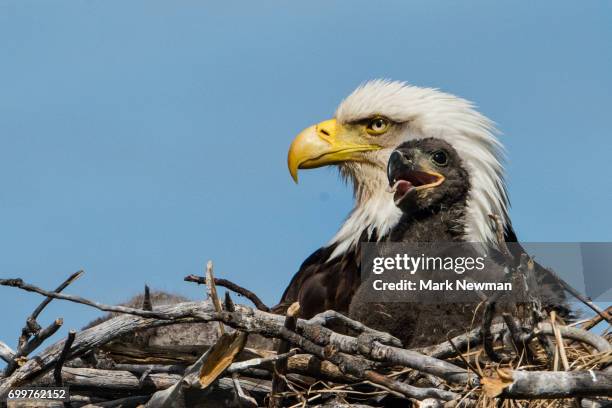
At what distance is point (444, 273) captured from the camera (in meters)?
5.84

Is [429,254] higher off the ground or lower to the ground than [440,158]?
lower

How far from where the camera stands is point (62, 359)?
5.31 metres

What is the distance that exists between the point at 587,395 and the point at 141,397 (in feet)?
7.52

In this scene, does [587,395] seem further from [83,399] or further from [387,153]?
[387,153]

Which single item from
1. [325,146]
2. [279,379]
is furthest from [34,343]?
[325,146]

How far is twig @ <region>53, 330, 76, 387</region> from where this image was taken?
5199mm

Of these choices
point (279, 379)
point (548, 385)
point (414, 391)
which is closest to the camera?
point (548, 385)

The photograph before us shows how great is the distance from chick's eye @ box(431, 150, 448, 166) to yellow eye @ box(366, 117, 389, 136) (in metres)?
1.50

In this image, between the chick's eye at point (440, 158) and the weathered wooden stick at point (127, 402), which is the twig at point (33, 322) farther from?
the chick's eye at point (440, 158)

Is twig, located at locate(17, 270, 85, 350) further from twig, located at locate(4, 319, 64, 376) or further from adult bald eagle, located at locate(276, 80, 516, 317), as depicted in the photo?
adult bald eagle, located at locate(276, 80, 516, 317)

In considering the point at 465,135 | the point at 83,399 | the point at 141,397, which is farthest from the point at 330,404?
the point at 465,135

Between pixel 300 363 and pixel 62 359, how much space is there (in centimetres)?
114

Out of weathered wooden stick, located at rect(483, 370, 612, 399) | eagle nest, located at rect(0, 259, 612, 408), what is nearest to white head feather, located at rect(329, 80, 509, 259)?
eagle nest, located at rect(0, 259, 612, 408)

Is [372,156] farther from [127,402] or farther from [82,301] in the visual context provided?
[82,301]
